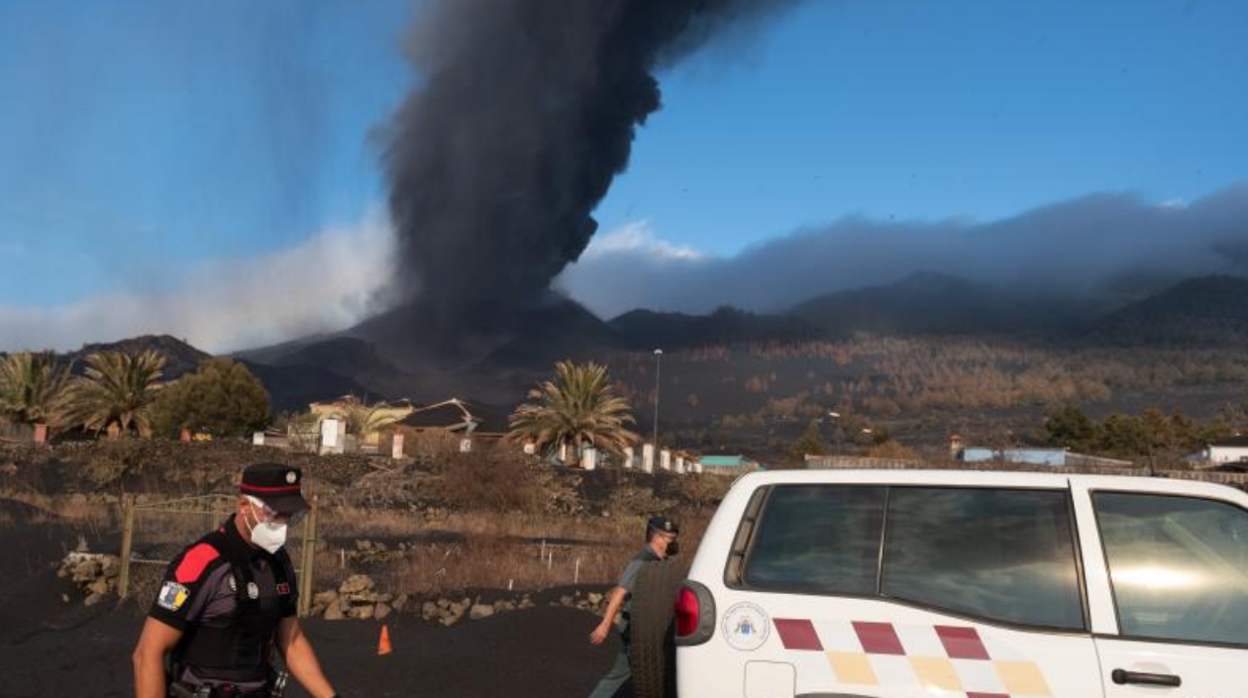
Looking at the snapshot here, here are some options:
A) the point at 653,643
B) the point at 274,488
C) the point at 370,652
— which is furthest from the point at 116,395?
the point at 274,488

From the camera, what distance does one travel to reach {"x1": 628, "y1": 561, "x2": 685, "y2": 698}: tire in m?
5.71

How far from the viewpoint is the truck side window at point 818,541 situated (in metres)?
4.74

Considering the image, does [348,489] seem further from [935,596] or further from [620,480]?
[935,596]

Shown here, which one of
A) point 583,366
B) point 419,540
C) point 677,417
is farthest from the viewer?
point 677,417

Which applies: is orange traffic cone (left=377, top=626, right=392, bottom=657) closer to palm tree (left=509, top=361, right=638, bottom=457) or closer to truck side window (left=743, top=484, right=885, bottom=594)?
truck side window (left=743, top=484, right=885, bottom=594)

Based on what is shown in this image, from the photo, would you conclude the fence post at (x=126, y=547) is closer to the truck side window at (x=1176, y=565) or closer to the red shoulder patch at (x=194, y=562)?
the red shoulder patch at (x=194, y=562)

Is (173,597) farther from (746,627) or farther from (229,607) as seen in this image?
(746,627)

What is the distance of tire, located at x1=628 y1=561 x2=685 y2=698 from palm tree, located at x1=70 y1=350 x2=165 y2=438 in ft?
169

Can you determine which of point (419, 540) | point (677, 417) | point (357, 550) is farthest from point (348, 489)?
point (677, 417)

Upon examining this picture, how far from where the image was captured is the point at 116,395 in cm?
5250

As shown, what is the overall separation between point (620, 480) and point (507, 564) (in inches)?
1155

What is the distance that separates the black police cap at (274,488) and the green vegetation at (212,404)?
58.7 meters

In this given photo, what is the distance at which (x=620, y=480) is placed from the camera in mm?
47906

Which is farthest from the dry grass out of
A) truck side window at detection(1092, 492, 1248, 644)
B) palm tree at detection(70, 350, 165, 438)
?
palm tree at detection(70, 350, 165, 438)
